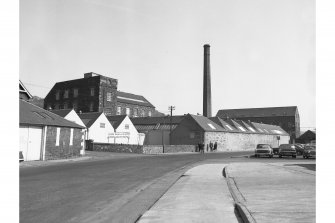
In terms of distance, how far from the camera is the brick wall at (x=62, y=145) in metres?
25.8

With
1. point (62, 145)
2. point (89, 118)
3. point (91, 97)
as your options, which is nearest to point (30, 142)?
point (62, 145)

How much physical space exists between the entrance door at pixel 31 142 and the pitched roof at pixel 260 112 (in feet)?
319

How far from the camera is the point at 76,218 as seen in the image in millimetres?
6434

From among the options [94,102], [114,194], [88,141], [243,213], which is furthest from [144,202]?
[94,102]

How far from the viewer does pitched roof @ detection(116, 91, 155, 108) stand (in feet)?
253

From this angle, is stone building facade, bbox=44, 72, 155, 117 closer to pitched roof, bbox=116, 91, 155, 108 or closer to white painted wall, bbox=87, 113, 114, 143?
pitched roof, bbox=116, 91, 155, 108

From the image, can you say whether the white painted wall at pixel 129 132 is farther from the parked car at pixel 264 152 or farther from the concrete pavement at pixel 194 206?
the concrete pavement at pixel 194 206

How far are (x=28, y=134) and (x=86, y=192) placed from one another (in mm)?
16648

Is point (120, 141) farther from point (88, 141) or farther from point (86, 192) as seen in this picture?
point (86, 192)

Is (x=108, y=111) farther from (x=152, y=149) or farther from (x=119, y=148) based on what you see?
→ (x=152, y=149)

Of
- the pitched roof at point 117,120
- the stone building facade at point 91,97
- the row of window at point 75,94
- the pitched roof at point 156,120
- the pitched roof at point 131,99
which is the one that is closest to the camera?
the pitched roof at point 117,120

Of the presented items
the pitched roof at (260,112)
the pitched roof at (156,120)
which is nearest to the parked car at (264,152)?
the pitched roof at (156,120)

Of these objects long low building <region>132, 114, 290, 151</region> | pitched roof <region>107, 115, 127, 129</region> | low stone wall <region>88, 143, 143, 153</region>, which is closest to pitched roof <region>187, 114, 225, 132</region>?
long low building <region>132, 114, 290, 151</region>
